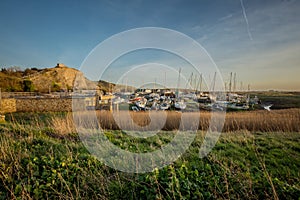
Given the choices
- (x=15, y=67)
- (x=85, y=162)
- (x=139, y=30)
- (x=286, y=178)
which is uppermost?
(x=15, y=67)

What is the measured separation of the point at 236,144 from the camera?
5.71m

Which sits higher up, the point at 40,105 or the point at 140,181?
the point at 140,181

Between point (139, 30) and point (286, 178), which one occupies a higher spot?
point (139, 30)

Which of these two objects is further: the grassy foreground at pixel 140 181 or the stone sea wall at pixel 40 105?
the stone sea wall at pixel 40 105

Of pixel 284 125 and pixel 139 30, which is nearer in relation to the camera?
pixel 139 30

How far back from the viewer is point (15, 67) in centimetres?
7106

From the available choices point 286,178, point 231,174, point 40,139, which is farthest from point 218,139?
point 40,139

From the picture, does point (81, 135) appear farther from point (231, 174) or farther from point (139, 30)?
point (231, 174)

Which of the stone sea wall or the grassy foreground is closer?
the grassy foreground

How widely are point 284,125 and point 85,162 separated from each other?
31.9 feet

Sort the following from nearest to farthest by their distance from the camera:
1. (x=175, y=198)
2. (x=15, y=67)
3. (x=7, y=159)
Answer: (x=175, y=198) → (x=7, y=159) → (x=15, y=67)

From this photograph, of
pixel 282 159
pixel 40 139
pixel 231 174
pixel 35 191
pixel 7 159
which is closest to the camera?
pixel 35 191

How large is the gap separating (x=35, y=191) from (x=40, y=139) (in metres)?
3.17

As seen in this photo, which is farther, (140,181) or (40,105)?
(40,105)
